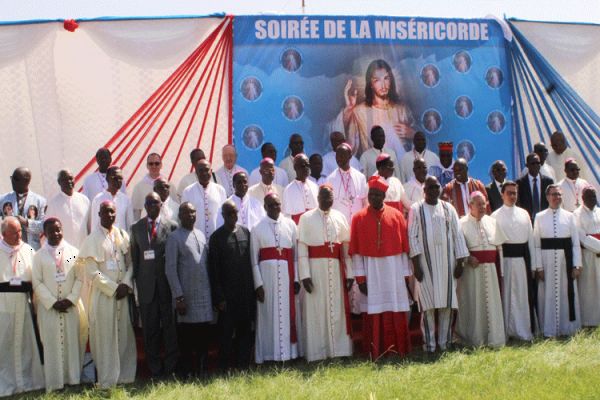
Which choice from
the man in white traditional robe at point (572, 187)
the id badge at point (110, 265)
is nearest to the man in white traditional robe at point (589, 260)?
the man in white traditional robe at point (572, 187)

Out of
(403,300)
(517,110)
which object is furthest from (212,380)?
(517,110)

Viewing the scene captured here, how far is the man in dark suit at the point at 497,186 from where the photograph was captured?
827cm

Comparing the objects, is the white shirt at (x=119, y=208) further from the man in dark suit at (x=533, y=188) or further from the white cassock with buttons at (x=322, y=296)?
the man in dark suit at (x=533, y=188)

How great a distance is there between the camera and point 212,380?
6.36 meters

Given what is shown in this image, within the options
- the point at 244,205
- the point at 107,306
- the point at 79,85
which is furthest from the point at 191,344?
the point at 79,85

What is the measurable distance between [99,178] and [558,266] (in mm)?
4727

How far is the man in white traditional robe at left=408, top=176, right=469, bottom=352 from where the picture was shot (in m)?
7.16

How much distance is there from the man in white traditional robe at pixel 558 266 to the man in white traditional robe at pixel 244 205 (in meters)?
2.79

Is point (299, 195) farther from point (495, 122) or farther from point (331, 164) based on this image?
point (495, 122)

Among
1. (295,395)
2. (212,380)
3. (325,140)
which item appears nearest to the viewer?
(295,395)

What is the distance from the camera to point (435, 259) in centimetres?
721

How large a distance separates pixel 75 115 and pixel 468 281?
14.7 ft

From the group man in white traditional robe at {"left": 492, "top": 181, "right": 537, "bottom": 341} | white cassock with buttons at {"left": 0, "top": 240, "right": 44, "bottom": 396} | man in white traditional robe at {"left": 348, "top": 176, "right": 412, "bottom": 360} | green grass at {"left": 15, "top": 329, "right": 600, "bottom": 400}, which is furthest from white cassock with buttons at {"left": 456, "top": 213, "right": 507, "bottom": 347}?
white cassock with buttons at {"left": 0, "top": 240, "right": 44, "bottom": 396}

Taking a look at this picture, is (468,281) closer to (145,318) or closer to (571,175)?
(571,175)
